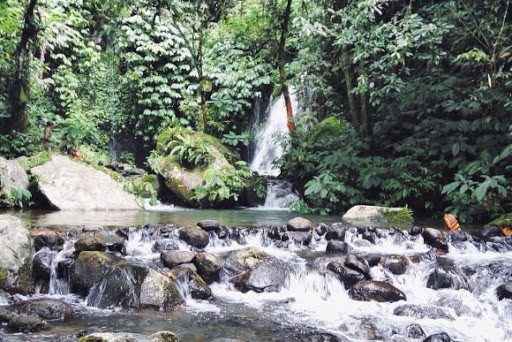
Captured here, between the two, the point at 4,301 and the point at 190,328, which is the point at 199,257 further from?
the point at 4,301

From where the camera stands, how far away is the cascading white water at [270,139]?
1477 cm

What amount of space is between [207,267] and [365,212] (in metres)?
4.81

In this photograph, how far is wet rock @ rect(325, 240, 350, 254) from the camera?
6688mm

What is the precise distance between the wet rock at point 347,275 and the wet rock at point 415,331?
4.26 ft

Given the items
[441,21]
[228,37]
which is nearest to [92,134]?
[228,37]

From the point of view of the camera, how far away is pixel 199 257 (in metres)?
5.80

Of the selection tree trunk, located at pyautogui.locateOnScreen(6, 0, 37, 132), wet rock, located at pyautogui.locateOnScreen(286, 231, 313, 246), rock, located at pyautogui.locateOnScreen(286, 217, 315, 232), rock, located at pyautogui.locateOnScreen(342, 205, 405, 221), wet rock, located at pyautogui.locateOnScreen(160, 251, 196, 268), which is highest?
tree trunk, located at pyautogui.locateOnScreen(6, 0, 37, 132)

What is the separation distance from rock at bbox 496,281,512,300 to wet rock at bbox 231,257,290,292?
2.41 m

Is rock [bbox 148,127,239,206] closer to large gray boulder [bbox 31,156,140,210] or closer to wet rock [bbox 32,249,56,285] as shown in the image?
large gray boulder [bbox 31,156,140,210]

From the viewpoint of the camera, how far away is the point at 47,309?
450cm

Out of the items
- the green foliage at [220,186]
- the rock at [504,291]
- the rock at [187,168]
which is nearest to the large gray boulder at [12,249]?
the rock at [504,291]

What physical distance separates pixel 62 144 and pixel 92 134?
110 inches

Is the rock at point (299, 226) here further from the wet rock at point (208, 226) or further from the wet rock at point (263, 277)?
the wet rock at point (263, 277)

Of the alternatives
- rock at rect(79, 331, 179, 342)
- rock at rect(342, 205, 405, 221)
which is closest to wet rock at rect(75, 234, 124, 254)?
rock at rect(79, 331, 179, 342)
